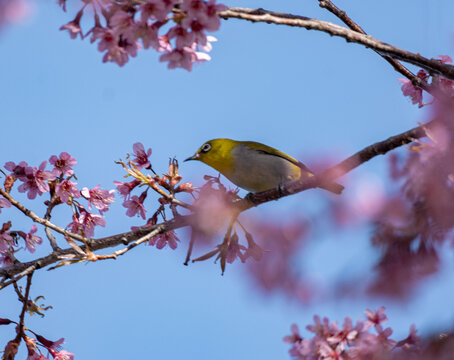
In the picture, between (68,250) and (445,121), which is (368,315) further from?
(68,250)

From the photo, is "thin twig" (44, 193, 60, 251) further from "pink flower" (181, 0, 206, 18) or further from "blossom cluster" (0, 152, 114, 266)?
"pink flower" (181, 0, 206, 18)

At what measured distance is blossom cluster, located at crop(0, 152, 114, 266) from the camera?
6.16 meters

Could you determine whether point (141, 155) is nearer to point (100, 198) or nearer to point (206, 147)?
point (100, 198)

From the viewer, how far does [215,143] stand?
888 centimetres

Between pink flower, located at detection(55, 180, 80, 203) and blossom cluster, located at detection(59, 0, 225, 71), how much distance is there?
2.15 m

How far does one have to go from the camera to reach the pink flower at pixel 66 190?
615 cm

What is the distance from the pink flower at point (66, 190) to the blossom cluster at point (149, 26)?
2153 millimetres

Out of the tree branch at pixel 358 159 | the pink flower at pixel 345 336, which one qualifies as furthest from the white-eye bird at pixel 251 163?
the tree branch at pixel 358 159

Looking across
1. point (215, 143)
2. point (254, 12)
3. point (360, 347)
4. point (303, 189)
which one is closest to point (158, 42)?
point (254, 12)

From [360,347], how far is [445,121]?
106 inches

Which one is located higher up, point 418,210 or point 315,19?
point 315,19

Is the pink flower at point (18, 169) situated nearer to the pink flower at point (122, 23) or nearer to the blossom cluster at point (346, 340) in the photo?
the pink flower at point (122, 23)

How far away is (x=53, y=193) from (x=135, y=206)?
90cm

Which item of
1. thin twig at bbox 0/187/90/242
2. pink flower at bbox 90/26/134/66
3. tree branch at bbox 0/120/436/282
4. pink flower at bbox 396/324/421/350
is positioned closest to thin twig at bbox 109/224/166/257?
tree branch at bbox 0/120/436/282
